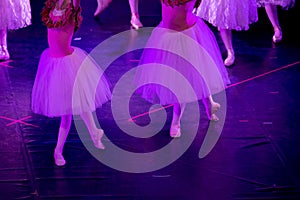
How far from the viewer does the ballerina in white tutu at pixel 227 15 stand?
21.0 feet

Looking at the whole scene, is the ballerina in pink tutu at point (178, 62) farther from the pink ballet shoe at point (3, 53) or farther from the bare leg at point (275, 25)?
the bare leg at point (275, 25)

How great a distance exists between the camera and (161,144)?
5051mm

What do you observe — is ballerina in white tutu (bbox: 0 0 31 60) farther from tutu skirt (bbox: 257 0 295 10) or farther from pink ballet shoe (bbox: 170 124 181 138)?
tutu skirt (bbox: 257 0 295 10)

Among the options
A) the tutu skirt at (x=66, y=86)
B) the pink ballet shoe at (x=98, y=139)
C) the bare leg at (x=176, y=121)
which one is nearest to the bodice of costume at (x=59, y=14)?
the tutu skirt at (x=66, y=86)

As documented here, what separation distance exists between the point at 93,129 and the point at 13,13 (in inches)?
83.4

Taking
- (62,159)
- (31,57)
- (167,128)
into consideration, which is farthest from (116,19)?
(62,159)

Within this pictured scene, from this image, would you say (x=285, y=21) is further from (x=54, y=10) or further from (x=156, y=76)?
(x=54, y=10)

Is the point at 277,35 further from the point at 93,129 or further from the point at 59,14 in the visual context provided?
the point at 59,14

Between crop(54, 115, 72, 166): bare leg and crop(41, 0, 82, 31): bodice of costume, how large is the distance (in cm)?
65

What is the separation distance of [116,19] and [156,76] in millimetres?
2981

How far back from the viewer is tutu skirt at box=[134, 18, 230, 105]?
5.00m

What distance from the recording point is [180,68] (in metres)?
5.00

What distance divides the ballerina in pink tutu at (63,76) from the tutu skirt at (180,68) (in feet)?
1.61

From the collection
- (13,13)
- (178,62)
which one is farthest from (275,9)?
(13,13)
